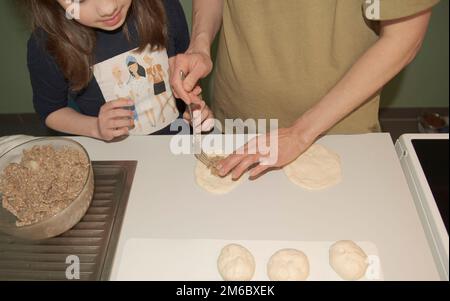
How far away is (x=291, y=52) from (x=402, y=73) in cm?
143

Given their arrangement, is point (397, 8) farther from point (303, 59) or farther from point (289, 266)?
point (289, 266)

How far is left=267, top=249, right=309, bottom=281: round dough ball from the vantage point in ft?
2.64

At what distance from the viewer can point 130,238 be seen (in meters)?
0.89

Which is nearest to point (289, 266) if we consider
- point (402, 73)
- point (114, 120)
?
point (114, 120)

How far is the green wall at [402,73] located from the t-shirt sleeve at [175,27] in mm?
639

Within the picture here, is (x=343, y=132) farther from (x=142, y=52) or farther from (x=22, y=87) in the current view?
(x=22, y=87)

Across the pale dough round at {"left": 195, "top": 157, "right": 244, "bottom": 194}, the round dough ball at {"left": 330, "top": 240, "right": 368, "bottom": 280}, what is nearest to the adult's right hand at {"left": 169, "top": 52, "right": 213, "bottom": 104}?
the pale dough round at {"left": 195, "top": 157, "right": 244, "bottom": 194}

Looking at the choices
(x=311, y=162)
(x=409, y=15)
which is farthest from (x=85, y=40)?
(x=409, y=15)

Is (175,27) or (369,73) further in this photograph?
(175,27)

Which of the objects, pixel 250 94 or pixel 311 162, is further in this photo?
pixel 250 94

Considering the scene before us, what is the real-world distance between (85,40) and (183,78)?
0.33m

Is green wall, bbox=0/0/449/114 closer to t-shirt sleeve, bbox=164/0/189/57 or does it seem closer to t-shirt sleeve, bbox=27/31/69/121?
t-shirt sleeve, bbox=164/0/189/57

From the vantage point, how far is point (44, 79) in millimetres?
1116

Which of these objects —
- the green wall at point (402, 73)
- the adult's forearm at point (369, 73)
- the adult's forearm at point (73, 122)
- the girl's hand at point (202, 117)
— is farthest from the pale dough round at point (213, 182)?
the green wall at point (402, 73)
